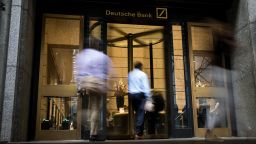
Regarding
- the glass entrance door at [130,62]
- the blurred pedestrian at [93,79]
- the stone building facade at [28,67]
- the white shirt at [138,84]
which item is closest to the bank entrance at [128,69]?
the glass entrance door at [130,62]

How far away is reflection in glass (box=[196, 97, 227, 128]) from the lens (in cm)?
1004

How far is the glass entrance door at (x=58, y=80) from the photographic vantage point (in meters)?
9.23

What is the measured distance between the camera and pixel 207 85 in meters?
10.4

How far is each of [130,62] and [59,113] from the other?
2.67 metres

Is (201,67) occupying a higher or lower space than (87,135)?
higher

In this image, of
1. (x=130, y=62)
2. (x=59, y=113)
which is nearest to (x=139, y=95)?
(x=130, y=62)

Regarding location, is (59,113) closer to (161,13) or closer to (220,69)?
(161,13)

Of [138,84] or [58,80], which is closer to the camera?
[138,84]

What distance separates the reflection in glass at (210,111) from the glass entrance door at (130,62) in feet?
3.29

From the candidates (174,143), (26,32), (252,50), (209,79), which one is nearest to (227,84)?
(209,79)

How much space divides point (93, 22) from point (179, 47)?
2.56m

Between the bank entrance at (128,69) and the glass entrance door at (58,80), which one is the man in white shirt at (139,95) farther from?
the glass entrance door at (58,80)

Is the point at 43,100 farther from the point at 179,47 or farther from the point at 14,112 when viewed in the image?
the point at 179,47

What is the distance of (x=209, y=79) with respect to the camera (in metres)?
10.5
